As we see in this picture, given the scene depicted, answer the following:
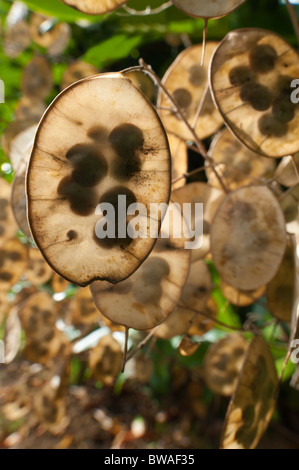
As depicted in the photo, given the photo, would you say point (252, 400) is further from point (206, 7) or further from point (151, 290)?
point (206, 7)

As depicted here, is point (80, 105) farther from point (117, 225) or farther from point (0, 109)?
point (0, 109)

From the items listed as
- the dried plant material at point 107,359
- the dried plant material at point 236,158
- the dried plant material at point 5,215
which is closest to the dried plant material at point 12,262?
the dried plant material at point 5,215

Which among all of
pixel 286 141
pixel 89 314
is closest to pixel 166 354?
pixel 89 314

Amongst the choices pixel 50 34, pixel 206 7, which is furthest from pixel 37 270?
pixel 50 34

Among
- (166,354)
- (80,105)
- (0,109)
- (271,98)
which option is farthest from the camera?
(0,109)

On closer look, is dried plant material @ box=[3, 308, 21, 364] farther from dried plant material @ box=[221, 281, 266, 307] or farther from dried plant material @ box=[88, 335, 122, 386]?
dried plant material @ box=[221, 281, 266, 307]

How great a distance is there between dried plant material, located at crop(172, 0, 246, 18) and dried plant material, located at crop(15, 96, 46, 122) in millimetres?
593

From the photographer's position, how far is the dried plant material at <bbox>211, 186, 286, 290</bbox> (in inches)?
18.1

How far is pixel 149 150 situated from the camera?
0.33 metres

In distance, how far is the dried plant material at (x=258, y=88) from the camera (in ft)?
1.30

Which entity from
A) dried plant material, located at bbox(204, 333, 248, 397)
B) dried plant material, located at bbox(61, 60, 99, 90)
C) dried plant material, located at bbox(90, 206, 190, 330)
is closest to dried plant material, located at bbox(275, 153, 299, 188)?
dried plant material, located at bbox(90, 206, 190, 330)

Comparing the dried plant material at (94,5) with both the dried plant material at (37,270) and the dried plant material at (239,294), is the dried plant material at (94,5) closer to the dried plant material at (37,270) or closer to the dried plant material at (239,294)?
the dried plant material at (239,294)

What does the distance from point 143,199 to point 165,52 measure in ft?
3.66

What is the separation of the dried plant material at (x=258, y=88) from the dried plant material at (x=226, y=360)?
1.36 ft
